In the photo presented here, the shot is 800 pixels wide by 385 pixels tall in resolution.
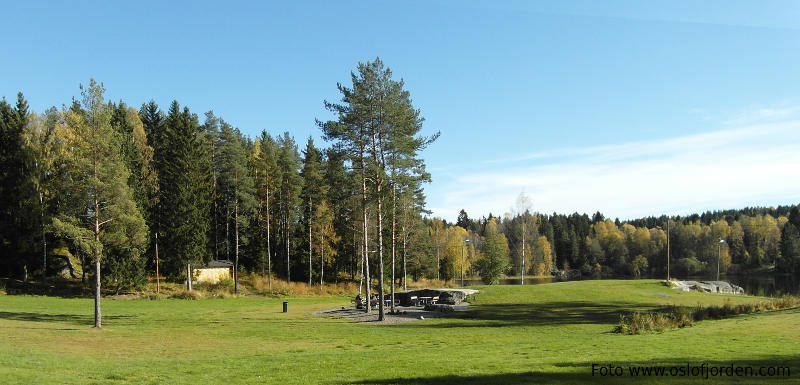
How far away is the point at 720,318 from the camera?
24.7 m

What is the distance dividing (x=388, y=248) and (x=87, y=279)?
30556mm

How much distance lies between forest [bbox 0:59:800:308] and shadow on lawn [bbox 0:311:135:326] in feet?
9.63

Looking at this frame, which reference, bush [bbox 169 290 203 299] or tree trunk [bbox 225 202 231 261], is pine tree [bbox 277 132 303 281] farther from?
bush [bbox 169 290 203 299]

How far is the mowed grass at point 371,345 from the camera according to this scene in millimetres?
11922

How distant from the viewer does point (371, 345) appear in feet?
65.7

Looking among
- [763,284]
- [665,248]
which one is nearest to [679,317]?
[763,284]

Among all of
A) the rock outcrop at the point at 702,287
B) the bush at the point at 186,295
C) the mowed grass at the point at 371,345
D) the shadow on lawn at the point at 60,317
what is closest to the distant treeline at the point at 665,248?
the rock outcrop at the point at 702,287

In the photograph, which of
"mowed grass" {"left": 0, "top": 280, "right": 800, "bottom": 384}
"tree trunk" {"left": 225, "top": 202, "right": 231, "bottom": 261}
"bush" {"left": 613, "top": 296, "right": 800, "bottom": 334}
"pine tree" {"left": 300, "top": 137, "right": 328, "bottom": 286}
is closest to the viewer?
"mowed grass" {"left": 0, "top": 280, "right": 800, "bottom": 384}

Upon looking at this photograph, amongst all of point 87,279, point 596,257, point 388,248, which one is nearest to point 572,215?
point 596,257

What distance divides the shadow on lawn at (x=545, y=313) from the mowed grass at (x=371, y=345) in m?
0.06

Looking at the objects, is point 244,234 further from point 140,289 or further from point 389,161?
Result: point 389,161

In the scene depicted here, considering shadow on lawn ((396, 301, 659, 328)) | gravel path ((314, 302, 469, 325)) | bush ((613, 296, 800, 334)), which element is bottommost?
gravel path ((314, 302, 469, 325))

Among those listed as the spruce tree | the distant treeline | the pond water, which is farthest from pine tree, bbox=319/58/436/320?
the distant treeline

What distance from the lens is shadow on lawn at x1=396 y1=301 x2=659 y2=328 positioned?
88.5 feet
